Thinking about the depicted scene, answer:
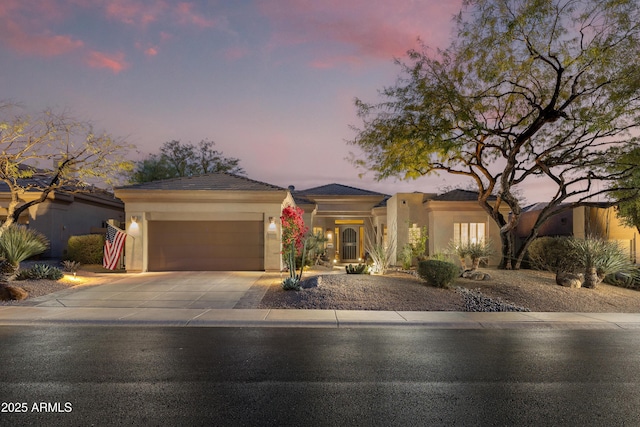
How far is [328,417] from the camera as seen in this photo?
166 inches

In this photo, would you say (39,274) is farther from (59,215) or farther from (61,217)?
(61,217)

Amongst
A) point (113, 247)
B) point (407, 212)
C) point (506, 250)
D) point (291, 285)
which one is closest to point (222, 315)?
point (291, 285)

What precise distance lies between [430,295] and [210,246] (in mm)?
9991

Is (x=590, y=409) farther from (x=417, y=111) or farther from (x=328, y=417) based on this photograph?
(x=417, y=111)

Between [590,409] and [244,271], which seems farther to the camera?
[244,271]

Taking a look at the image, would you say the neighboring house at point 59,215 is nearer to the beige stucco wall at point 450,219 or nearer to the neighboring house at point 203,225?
the neighboring house at point 203,225

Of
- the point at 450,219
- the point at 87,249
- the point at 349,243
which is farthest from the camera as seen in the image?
the point at 349,243

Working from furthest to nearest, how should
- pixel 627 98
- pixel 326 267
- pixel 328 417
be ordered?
pixel 326 267, pixel 627 98, pixel 328 417

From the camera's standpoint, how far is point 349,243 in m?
27.9

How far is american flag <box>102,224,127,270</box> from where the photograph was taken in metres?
15.9

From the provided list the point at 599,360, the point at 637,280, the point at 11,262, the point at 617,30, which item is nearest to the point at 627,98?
the point at 617,30

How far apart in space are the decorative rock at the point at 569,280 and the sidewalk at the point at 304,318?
8.84ft

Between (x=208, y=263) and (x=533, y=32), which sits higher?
(x=533, y=32)

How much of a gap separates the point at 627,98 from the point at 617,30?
238cm
